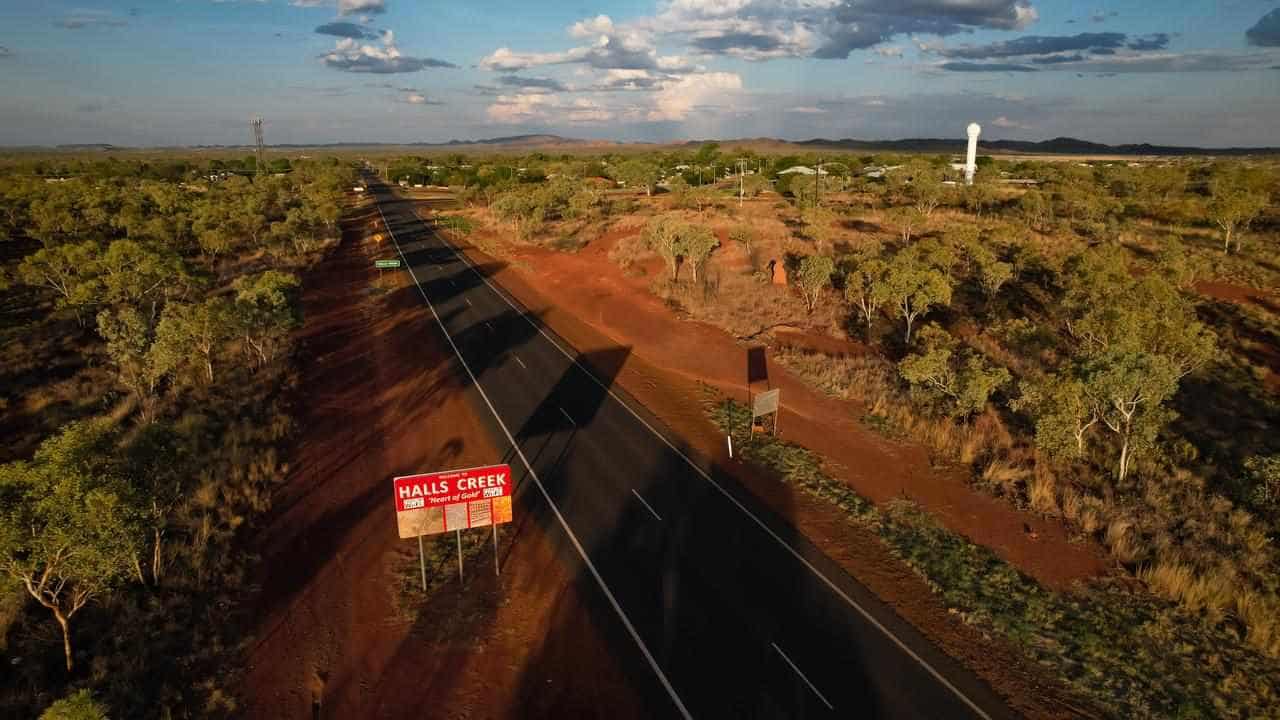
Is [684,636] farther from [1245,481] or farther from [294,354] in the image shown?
[294,354]

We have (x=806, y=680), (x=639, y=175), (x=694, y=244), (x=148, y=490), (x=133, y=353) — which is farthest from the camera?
(x=639, y=175)

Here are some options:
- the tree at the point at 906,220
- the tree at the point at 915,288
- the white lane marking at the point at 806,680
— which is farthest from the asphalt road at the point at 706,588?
the tree at the point at 906,220

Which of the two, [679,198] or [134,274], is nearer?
[134,274]

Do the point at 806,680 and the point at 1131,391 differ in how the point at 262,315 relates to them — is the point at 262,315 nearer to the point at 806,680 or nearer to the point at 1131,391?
the point at 806,680

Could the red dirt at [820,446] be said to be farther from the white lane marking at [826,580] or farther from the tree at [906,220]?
the tree at [906,220]

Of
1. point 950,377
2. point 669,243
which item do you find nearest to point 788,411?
point 950,377

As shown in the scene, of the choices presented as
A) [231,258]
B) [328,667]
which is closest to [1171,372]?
[328,667]

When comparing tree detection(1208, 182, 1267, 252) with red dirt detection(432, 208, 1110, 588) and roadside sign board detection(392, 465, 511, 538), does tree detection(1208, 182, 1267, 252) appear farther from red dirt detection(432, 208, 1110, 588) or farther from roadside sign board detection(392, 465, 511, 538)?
roadside sign board detection(392, 465, 511, 538)
